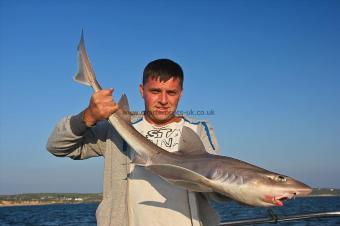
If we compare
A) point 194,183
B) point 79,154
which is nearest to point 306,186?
point 194,183

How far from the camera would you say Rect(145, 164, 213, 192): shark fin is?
3.66 metres

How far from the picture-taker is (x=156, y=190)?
4227 mm

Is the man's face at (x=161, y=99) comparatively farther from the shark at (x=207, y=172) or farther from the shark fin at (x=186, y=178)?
the shark fin at (x=186, y=178)

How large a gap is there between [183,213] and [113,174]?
2.56 ft

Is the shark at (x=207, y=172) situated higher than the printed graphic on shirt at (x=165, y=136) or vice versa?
the printed graphic on shirt at (x=165, y=136)

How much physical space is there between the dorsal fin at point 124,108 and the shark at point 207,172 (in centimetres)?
1

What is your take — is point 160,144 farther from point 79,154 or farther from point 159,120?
point 79,154

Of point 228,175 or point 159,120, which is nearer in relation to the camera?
A: point 228,175

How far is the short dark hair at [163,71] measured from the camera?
463 cm

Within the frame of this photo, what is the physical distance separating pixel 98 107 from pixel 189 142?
3.09ft

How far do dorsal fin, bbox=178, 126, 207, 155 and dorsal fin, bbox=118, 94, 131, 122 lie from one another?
647 millimetres

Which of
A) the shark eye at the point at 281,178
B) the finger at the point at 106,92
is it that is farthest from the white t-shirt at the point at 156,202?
the shark eye at the point at 281,178

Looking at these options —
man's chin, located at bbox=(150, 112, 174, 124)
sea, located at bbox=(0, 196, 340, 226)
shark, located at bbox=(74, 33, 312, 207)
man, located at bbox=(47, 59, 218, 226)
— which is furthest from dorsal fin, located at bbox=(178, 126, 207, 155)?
sea, located at bbox=(0, 196, 340, 226)

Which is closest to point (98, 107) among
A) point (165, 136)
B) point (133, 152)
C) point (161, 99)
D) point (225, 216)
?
point (133, 152)
